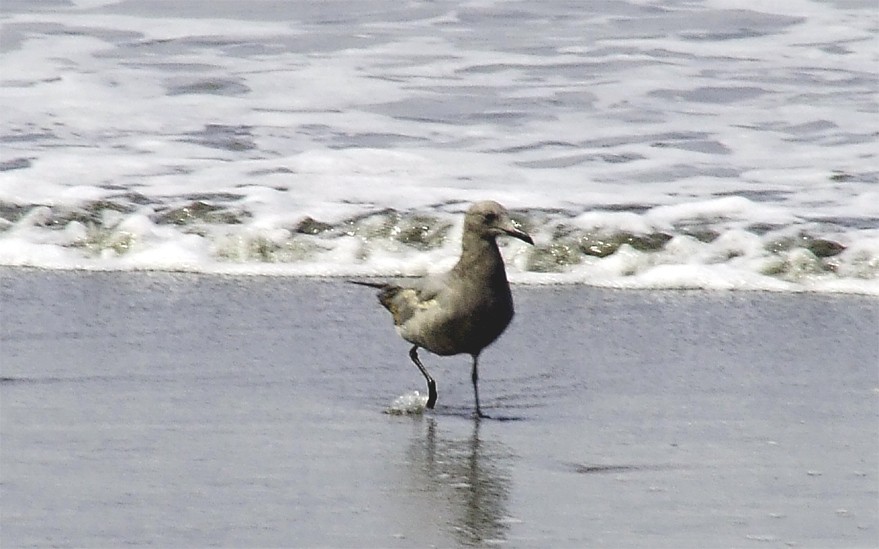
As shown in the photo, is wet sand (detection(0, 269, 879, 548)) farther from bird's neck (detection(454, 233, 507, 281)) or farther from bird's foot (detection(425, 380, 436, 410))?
bird's neck (detection(454, 233, 507, 281))

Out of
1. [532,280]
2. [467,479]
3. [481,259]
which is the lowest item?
[532,280]

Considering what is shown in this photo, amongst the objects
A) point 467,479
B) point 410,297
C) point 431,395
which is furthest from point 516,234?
point 467,479

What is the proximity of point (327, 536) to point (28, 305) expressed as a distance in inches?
120

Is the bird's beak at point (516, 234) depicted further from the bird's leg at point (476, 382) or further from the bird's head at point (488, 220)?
the bird's leg at point (476, 382)

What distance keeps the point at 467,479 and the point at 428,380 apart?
102 cm

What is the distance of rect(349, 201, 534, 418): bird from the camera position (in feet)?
17.5

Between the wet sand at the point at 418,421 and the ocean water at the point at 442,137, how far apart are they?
48cm

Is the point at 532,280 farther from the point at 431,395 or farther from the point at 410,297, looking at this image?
the point at 431,395

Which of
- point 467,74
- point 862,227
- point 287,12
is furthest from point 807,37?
point 862,227

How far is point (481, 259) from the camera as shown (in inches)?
211

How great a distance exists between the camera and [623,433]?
490 cm

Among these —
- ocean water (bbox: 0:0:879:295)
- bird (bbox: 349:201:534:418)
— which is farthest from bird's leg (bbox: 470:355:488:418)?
ocean water (bbox: 0:0:879:295)

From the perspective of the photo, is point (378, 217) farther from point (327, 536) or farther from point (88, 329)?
point (327, 536)

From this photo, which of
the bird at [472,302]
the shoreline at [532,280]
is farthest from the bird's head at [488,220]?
the shoreline at [532,280]
